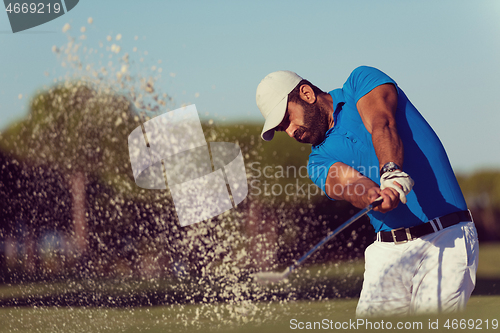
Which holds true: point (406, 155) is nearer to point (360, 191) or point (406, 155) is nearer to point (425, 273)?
point (360, 191)

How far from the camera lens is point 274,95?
351 cm

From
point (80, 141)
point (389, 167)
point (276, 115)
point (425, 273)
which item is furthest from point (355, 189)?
point (80, 141)

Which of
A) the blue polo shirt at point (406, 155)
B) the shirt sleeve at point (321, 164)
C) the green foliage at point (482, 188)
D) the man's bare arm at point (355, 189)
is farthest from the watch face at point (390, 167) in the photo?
the green foliage at point (482, 188)

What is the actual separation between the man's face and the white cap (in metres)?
0.06

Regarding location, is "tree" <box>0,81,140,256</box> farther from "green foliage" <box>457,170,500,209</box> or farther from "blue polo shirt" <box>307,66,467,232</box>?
"green foliage" <box>457,170,500,209</box>

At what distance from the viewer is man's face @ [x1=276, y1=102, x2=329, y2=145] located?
3.47 meters

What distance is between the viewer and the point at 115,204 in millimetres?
11875

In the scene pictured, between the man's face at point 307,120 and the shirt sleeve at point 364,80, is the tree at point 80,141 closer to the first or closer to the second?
the man's face at point 307,120

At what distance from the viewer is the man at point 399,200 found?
299 centimetres

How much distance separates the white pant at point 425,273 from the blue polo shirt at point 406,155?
150mm

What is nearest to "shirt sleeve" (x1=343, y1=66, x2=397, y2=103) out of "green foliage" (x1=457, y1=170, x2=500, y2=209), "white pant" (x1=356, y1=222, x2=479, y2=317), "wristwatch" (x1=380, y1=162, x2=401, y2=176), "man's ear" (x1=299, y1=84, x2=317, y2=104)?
"man's ear" (x1=299, y1=84, x2=317, y2=104)

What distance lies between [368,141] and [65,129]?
32.9 ft

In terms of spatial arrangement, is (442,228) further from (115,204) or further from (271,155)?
(115,204)

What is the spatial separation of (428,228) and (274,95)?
54.2 inches
